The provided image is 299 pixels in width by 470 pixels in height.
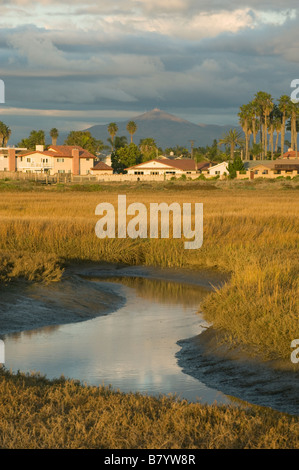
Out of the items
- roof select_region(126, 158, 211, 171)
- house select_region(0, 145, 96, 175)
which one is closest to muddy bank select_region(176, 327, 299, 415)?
house select_region(0, 145, 96, 175)

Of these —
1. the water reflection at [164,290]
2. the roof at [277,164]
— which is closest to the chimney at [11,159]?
the roof at [277,164]

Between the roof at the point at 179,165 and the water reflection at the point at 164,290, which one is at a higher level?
the roof at the point at 179,165

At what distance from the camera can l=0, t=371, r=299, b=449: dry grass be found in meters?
7.14

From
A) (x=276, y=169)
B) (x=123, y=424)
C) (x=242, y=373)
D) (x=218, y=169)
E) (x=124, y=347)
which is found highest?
(x=218, y=169)

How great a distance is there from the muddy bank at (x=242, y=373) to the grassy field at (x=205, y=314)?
24 cm

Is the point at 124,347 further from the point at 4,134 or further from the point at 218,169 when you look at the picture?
the point at 4,134

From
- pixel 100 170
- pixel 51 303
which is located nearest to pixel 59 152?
pixel 100 170

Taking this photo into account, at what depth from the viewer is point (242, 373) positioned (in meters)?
12.2

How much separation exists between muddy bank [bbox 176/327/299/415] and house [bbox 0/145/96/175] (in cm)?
12622

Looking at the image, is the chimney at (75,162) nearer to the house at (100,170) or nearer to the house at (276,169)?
the house at (100,170)

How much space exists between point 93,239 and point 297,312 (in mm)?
15309

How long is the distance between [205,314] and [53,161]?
5158 inches

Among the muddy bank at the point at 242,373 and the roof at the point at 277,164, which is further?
the roof at the point at 277,164

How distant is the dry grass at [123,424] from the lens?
714cm
